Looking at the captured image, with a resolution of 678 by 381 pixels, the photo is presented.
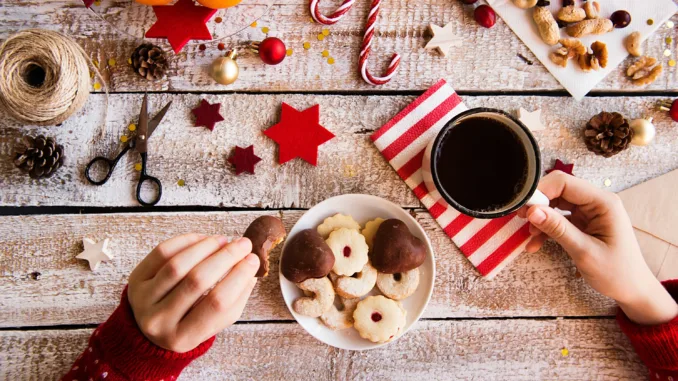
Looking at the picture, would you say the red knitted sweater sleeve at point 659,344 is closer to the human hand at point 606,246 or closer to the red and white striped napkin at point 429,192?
the human hand at point 606,246

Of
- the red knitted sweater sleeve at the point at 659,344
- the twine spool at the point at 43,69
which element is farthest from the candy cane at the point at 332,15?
the red knitted sweater sleeve at the point at 659,344

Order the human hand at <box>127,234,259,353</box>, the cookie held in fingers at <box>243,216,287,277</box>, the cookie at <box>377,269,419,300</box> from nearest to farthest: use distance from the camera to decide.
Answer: the human hand at <box>127,234,259,353</box> < the cookie held in fingers at <box>243,216,287,277</box> < the cookie at <box>377,269,419,300</box>

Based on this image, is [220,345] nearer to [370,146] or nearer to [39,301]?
[39,301]

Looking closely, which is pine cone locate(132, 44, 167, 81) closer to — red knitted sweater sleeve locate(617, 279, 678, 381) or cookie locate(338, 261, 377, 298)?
cookie locate(338, 261, 377, 298)

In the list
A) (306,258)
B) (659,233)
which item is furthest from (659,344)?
(306,258)

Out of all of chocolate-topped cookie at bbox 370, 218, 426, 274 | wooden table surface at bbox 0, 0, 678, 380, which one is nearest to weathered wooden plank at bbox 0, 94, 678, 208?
wooden table surface at bbox 0, 0, 678, 380

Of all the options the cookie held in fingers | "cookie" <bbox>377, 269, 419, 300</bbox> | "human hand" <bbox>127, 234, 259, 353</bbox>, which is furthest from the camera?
"cookie" <bbox>377, 269, 419, 300</bbox>
